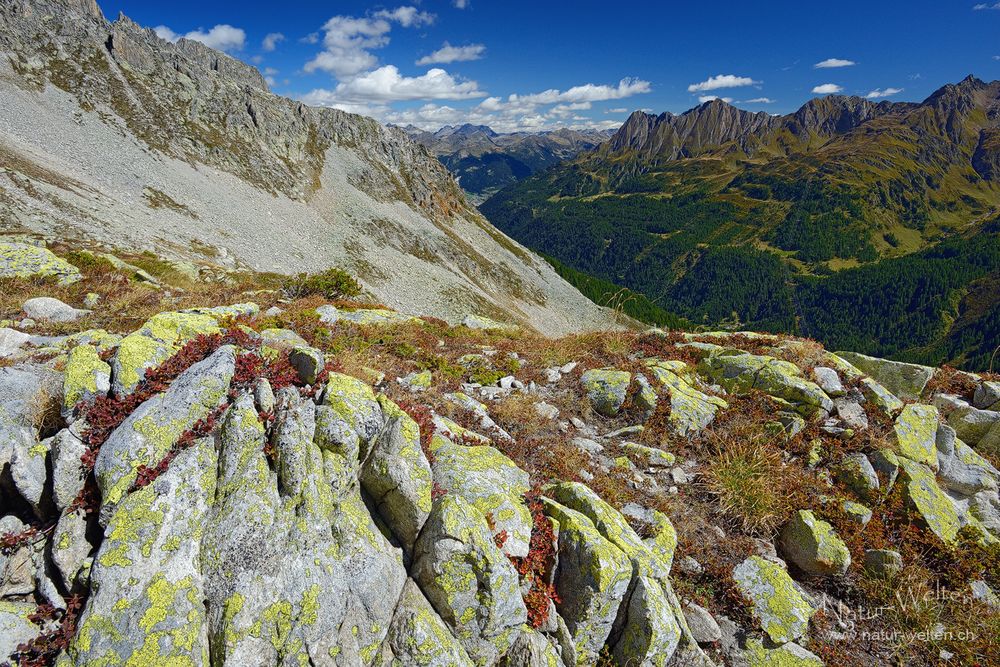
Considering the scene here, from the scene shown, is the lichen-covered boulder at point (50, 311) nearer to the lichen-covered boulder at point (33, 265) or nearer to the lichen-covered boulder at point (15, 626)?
the lichen-covered boulder at point (33, 265)

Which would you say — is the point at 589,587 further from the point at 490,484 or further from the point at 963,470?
the point at 963,470

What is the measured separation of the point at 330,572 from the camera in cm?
649

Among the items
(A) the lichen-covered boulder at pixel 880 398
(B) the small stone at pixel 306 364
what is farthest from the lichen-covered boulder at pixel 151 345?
(A) the lichen-covered boulder at pixel 880 398

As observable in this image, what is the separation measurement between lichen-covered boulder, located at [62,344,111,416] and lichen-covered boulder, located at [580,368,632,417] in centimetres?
1201

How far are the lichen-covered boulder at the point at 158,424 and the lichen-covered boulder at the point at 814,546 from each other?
41.8ft

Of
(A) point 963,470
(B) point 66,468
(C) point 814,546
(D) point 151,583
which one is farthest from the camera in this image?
(A) point 963,470

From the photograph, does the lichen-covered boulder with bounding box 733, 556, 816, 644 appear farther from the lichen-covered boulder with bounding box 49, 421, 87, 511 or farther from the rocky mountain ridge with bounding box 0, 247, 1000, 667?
the lichen-covered boulder with bounding box 49, 421, 87, 511

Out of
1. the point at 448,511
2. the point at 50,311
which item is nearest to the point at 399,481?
the point at 448,511

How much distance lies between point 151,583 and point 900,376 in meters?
22.9

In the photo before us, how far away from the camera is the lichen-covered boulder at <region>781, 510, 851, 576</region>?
9.75 m

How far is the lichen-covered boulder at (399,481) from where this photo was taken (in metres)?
7.39

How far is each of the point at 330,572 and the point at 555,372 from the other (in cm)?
1081

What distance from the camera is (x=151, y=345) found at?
8.65 metres

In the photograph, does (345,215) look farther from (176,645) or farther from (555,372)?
(176,645)
